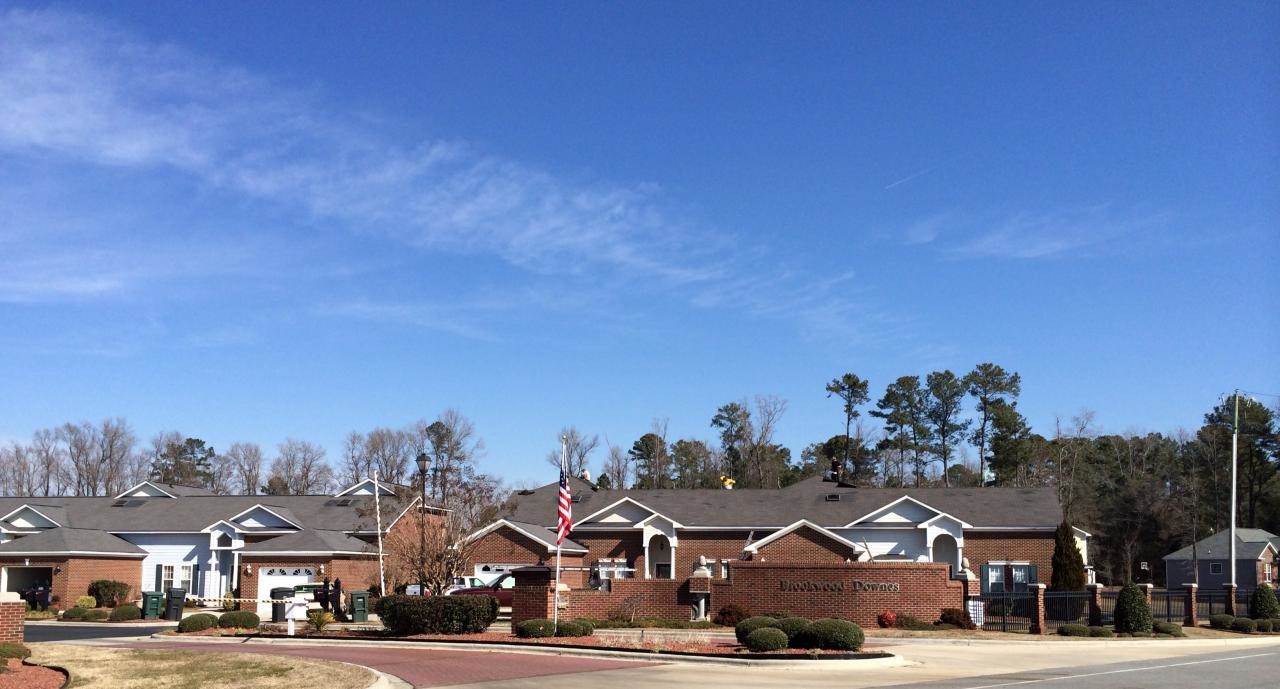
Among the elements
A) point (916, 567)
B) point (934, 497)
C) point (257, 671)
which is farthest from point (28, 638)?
point (934, 497)

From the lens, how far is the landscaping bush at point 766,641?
83.3 feet

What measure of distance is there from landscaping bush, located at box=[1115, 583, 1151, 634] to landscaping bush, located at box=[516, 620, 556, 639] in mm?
18043

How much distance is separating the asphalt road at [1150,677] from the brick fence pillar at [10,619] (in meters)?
17.6

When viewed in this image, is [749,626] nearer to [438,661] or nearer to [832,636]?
[832,636]

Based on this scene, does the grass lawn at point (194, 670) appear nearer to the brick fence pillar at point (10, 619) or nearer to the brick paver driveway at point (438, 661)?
the brick fence pillar at point (10, 619)

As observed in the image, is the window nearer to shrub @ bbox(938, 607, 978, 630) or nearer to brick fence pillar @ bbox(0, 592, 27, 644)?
brick fence pillar @ bbox(0, 592, 27, 644)

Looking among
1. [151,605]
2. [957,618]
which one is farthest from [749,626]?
[151,605]

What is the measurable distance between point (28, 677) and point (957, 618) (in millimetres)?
25445

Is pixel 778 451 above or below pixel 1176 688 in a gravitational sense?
above

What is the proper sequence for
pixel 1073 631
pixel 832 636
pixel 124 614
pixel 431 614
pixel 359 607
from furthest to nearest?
pixel 124 614, pixel 359 607, pixel 1073 631, pixel 431 614, pixel 832 636

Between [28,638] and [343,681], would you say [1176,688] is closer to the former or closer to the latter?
[343,681]

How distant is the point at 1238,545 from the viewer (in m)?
76.6

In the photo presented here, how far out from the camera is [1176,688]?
21266 millimetres

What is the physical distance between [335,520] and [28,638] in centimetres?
2507
